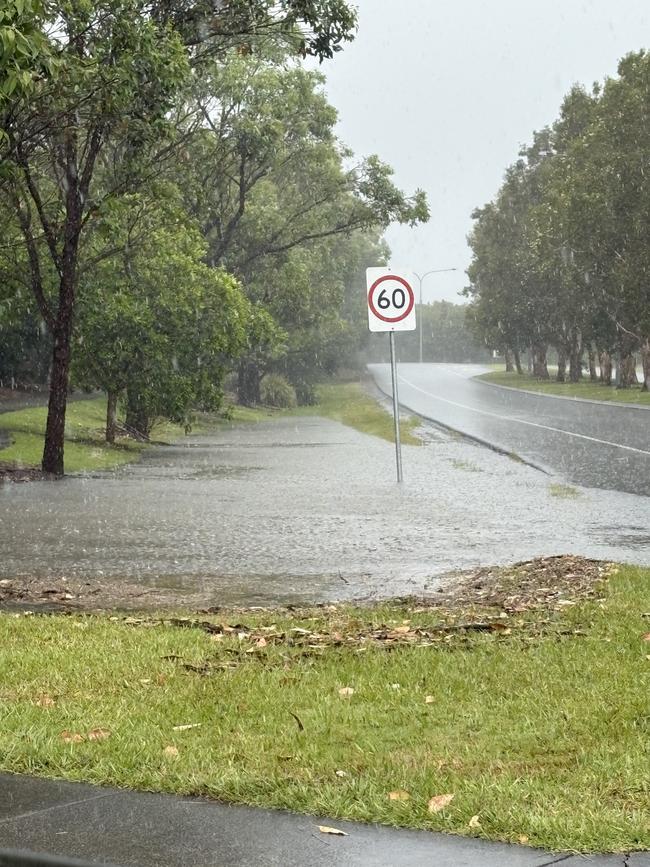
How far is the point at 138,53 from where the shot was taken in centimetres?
1609

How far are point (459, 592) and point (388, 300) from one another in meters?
9.55

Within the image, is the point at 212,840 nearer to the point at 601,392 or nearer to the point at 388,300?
the point at 388,300

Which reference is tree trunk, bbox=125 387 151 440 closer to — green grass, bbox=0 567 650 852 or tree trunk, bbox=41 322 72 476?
tree trunk, bbox=41 322 72 476

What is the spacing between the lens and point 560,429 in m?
31.0

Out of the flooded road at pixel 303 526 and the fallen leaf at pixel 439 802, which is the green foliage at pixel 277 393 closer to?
the flooded road at pixel 303 526

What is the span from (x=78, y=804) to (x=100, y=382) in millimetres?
22943

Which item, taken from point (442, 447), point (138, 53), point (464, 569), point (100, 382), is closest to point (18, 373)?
point (100, 382)

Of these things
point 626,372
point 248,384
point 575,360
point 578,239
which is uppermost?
point 578,239

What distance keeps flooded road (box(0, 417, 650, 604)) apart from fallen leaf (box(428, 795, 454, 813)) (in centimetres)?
463

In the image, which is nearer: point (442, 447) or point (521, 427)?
point (442, 447)

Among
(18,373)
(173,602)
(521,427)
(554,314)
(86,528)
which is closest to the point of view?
(173,602)

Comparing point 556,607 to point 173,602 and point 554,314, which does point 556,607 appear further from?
point 554,314

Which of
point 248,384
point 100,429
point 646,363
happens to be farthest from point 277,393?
point 100,429

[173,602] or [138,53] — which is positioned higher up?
[138,53]
